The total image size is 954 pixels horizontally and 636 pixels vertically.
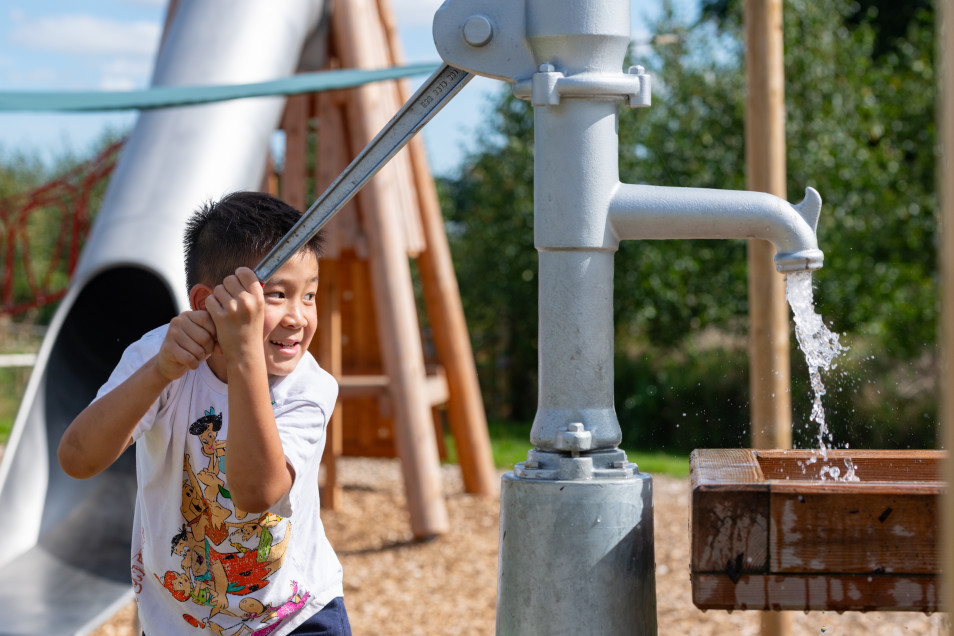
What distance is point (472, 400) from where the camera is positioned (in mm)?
6766

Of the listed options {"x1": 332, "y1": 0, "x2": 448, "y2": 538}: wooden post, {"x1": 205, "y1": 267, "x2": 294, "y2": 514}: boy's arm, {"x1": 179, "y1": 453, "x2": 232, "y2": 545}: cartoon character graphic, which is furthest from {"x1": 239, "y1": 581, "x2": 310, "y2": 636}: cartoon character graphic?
{"x1": 332, "y1": 0, "x2": 448, "y2": 538}: wooden post

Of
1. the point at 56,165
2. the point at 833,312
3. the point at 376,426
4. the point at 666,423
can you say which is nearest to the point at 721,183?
the point at 833,312

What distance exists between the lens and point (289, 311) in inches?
65.0

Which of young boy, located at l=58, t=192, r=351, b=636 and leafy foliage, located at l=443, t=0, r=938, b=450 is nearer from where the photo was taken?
young boy, located at l=58, t=192, r=351, b=636

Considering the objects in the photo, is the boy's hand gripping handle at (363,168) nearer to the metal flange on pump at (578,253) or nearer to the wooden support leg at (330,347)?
the metal flange on pump at (578,253)

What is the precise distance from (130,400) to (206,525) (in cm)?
28

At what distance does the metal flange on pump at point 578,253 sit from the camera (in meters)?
1.46

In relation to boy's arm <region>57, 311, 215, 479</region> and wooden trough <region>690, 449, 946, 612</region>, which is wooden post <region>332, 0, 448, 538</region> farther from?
wooden trough <region>690, 449, 946, 612</region>

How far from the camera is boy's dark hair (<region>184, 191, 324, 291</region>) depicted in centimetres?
173

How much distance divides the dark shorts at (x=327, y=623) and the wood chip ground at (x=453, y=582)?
218 cm

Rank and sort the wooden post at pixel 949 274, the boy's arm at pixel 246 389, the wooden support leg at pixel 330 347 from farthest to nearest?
the wooden support leg at pixel 330 347 < the boy's arm at pixel 246 389 < the wooden post at pixel 949 274

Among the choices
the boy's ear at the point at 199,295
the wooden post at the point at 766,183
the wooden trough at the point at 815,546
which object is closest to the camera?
the wooden trough at the point at 815,546

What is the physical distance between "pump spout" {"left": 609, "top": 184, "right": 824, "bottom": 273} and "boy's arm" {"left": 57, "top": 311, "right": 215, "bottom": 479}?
1.96 feet

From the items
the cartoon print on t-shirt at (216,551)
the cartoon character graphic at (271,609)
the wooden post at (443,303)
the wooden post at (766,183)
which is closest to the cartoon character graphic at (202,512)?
the cartoon print on t-shirt at (216,551)
